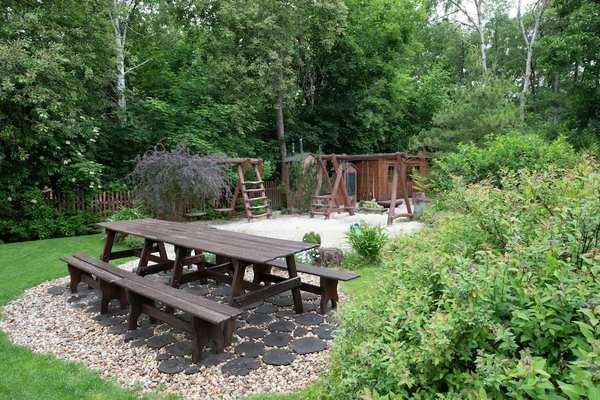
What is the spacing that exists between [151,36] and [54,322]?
44.2ft

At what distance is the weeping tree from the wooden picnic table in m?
3.81

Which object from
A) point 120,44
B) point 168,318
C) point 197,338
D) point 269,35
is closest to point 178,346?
point 168,318

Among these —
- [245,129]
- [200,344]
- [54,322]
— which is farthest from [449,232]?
[245,129]

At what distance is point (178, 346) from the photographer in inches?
131

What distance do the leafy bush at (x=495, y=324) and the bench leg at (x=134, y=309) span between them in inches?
104

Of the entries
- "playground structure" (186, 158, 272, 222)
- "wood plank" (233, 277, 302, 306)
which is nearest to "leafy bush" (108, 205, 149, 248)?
"playground structure" (186, 158, 272, 222)

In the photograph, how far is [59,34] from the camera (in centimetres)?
995

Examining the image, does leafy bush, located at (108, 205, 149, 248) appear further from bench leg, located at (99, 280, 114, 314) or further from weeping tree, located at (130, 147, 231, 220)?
bench leg, located at (99, 280, 114, 314)

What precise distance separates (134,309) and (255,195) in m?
9.88

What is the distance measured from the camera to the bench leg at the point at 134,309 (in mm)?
3633

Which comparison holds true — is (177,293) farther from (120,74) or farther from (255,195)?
(120,74)

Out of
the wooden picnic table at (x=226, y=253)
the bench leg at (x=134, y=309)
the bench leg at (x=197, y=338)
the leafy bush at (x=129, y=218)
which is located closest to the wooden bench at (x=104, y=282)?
the bench leg at (x=134, y=309)

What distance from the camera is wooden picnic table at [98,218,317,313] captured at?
352 cm

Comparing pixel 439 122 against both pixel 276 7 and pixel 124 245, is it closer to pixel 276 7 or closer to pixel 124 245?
pixel 276 7
